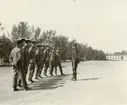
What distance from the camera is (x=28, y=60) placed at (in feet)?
28.1

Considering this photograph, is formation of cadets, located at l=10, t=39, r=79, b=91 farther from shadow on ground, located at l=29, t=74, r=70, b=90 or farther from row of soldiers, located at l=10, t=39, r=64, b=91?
shadow on ground, located at l=29, t=74, r=70, b=90

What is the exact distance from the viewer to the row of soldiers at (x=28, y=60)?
743cm

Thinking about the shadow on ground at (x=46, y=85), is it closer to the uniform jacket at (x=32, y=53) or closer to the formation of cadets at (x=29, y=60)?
the formation of cadets at (x=29, y=60)

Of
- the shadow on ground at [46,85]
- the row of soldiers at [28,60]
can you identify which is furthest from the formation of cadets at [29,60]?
the shadow on ground at [46,85]

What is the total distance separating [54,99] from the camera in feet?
20.9

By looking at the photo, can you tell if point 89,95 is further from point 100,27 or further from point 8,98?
point 100,27

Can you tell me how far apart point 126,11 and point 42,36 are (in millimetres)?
7632

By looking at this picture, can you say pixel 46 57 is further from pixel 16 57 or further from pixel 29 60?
pixel 16 57

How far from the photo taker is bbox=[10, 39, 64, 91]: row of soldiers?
7.43m

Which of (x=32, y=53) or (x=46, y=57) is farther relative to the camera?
(x=46, y=57)

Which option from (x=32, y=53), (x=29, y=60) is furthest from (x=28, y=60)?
(x=32, y=53)

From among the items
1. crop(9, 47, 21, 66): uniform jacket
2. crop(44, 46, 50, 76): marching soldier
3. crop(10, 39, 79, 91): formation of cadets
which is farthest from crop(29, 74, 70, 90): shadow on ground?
crop(44, 46, 50, 76): marching soldier

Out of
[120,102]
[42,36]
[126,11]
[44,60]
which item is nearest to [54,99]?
[120,102]

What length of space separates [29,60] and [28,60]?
0.68m
